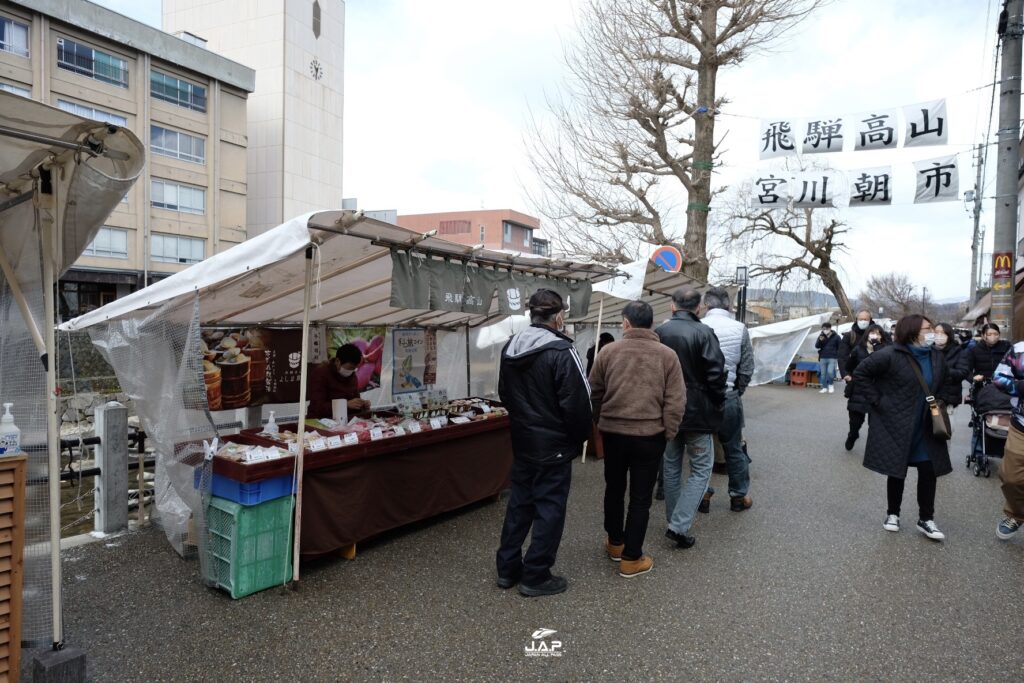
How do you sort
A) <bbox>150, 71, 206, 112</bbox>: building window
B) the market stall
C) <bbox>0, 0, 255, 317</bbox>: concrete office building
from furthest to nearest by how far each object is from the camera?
<bbox>150, 71, 206, 112</bbox>: building window < <bbox>0, 0, 255, 317</bbox>: concrete office building < the market stall

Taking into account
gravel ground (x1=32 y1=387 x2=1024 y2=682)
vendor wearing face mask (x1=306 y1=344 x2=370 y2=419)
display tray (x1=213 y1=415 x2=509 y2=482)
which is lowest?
gravel ground (x1=32 y1=387 x2=1024 y2=682)

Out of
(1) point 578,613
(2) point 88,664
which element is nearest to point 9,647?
(2) point 88,664

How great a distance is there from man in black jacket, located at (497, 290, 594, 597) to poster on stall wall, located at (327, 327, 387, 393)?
328cm

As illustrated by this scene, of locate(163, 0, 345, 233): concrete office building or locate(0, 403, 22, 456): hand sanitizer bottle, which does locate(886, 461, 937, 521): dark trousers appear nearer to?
locate(0, 403, 22, 456): hand sanitizer bottle

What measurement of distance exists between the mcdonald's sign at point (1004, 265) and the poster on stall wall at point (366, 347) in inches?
323

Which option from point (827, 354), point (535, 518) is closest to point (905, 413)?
point (535, 518)

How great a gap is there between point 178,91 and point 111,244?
8.63 meters

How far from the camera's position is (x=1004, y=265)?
330 inches

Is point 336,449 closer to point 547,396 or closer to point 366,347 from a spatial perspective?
point 547,396

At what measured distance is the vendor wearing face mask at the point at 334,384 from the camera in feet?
19.5

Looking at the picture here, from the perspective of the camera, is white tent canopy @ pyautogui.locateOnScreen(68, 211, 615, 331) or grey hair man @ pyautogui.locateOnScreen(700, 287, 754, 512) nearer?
white tent canopy @ pyautogui.locateOnScreen(68, 211, 615, 331)

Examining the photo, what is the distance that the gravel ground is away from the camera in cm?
322

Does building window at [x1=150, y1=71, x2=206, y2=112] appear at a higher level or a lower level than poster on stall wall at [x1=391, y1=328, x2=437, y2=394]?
higher

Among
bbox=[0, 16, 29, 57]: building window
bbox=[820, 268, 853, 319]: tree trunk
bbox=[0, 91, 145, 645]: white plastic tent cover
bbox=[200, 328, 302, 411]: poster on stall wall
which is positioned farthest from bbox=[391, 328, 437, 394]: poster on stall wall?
bbox=[0, 16, 29, 57]: building window
